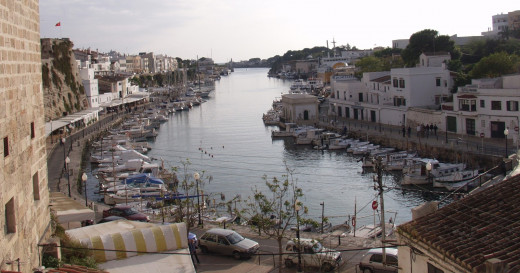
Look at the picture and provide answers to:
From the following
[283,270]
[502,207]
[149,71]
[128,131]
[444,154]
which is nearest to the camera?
[502,207]

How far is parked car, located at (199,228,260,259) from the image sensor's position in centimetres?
1209

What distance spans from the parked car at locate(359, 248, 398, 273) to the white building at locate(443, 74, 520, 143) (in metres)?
18.5

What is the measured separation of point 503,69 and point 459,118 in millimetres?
8714

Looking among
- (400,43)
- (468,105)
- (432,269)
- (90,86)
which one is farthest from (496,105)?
(400,43)

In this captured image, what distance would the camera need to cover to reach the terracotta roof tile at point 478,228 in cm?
539

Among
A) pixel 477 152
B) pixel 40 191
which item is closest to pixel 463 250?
pixel 40 191

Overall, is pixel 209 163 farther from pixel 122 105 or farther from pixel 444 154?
pixel 122 105

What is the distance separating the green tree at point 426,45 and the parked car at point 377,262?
44.9m

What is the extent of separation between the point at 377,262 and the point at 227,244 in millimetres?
3292

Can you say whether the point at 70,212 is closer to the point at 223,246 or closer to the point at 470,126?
the point at 223,246

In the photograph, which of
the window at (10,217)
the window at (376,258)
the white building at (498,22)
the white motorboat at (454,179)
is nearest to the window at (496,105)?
the white motorboat at (454,179)

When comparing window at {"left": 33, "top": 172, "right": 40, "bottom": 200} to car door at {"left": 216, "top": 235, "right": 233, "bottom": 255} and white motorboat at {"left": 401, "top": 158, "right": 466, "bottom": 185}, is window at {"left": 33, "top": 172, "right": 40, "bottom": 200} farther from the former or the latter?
white motorboat at {"left": 401, "top": 158, "right": 466, "bottom": 185}

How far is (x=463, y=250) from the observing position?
5570 mm

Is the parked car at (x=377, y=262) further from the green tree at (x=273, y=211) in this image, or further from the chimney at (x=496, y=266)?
the chimney at (x=496, y=266)
